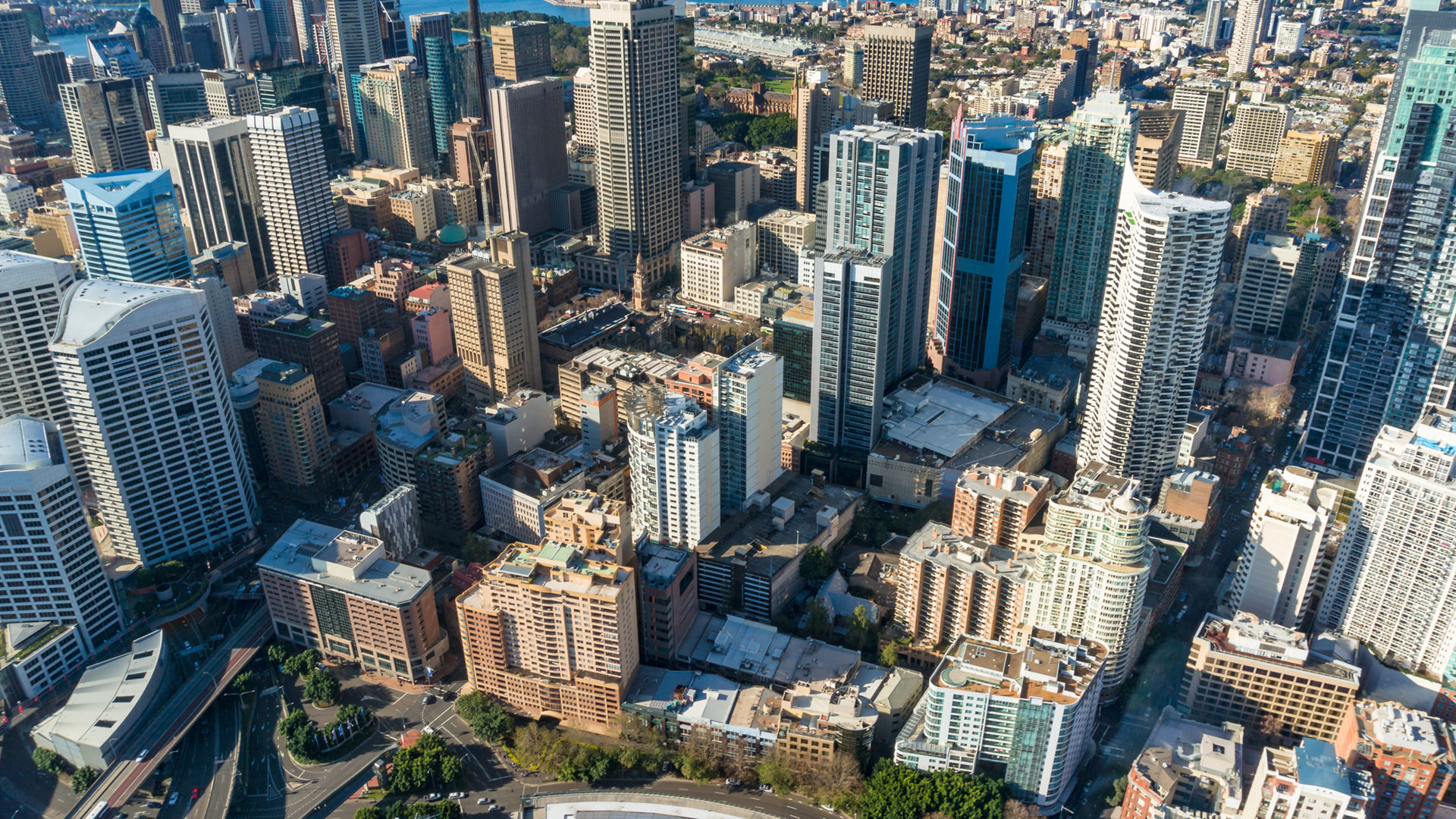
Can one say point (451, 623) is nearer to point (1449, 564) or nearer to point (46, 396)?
point (46, 396)

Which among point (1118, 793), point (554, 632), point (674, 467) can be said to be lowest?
point (1118, 793)

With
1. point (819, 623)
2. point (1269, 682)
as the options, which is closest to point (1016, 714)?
point (1269, 682)

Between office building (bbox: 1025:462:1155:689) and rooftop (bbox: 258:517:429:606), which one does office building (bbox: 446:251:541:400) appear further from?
office building (bbox: 1025:462:1155:689)

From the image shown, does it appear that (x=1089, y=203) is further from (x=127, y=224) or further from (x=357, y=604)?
(x=127, y=224)

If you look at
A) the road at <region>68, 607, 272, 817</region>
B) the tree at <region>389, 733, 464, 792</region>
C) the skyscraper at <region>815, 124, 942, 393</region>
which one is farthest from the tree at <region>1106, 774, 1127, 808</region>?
the road at <region>68, 607, 272, 817</region>

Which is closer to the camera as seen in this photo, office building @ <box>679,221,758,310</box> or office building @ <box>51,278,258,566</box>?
office building @ <box>51,278,258,566</box>
